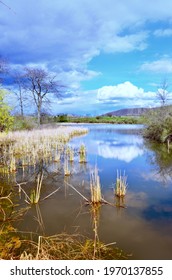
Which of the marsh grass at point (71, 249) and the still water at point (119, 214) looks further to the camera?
the still water at point (119, 214)

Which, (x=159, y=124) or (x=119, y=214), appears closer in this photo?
(x=119, y=214)

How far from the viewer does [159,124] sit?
72.4 feet

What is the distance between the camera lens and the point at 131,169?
1159 cm

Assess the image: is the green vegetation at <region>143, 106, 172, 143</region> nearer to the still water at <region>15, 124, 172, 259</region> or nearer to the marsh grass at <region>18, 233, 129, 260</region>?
the still water at <region>15, 124, 172, 259</region>

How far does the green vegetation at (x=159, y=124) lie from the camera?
→ 20719 mm

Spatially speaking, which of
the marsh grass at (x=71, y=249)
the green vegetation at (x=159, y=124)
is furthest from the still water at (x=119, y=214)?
the green vegetation at (x=159, y=124)

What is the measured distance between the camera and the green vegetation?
2072 centimetres

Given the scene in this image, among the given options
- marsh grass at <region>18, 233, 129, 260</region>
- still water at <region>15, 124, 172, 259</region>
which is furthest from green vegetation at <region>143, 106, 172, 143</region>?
marsh grass at <region>18, 233, 129, 260</region>

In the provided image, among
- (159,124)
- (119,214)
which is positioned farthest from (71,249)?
(159,124)

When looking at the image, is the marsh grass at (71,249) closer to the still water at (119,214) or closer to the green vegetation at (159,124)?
the still water at (119,214)

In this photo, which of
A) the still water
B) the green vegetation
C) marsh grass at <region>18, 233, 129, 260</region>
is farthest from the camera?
the green vegetation

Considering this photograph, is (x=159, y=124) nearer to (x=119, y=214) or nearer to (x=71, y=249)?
(x=119, y=214)

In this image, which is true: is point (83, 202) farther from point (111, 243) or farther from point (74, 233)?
point (111, 243)
